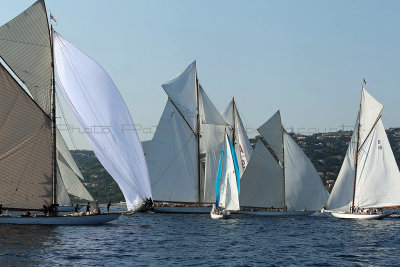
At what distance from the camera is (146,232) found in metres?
60.7

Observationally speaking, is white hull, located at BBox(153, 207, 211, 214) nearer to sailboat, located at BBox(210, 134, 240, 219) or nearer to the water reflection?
sailboat, located at BBox(210, 134, 240, 219)

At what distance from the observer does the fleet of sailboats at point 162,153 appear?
2132 inches

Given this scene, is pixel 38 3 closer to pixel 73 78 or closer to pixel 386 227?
pixel 73 78

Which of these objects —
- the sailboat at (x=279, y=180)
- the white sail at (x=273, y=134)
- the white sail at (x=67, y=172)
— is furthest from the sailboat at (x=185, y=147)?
the white sail at (x=67, y=172)

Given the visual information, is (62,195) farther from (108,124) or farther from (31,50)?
(108,124)

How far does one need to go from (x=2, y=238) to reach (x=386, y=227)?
4339 cm

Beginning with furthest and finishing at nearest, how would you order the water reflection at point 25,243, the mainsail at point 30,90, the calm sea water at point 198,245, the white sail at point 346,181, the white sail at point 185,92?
the white sail at point 185,92, the white sail at point 346,181, the mainsail at point 30,90, the calm sea water at point 198,245, the water reflection at point 25,243

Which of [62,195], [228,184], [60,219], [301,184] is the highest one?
[301,184]

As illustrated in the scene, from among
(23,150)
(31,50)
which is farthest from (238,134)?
(23,150)

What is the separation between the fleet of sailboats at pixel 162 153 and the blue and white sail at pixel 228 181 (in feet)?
0.42

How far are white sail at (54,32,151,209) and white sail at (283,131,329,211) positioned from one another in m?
38.4

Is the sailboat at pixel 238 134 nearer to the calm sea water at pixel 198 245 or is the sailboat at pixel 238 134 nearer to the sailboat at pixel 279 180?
the sailboat at pixel 279 180

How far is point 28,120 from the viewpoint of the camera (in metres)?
55.6

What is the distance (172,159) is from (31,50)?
37.2 metres
